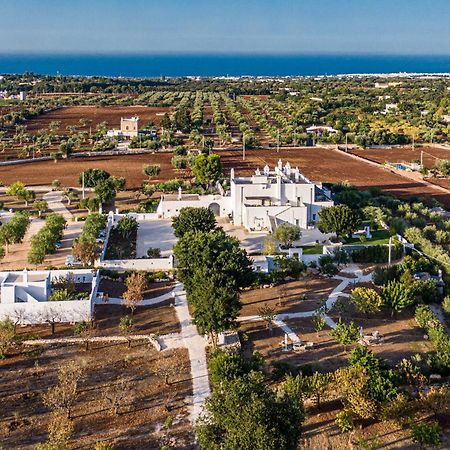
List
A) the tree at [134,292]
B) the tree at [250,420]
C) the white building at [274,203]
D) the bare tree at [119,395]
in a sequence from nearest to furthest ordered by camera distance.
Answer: the tree at [250,420] → the bare tree at [119,395] → the tree at [134,292] → the white building at [274,203]

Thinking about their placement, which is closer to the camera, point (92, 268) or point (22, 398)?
point (22, 398)

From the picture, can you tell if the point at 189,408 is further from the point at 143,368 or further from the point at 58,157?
the point at 58,157

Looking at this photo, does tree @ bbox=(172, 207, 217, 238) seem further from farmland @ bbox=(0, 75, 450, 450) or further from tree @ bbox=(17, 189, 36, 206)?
tree @ bbox=(17, 189, 36, 206)

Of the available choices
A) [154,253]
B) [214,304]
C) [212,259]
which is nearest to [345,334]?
[214,304]

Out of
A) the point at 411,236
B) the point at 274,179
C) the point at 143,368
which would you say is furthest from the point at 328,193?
the point at 143,368

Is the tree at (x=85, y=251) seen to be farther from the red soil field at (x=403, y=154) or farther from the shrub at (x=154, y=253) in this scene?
the red soil field at (x=403, y=154)

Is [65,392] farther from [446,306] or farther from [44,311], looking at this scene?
[446,306]

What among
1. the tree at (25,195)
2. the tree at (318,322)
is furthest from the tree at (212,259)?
the tree at (25,195)
